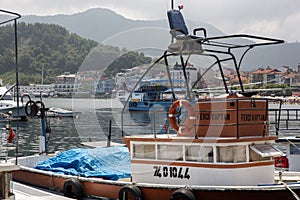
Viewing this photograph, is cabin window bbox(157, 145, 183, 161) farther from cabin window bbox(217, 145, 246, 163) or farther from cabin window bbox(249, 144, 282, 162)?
cabin window bbox(249, 144, 282, 162)

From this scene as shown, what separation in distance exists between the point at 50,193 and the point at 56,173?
899 mm

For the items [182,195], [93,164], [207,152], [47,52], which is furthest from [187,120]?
[47,52]

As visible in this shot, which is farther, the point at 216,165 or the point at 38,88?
the point at 38,88

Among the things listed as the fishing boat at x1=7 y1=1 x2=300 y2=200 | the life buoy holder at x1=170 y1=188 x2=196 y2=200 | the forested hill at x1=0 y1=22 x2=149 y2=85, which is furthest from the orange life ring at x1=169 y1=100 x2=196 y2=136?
the forested hill at x1=0 y1=22 x2=149 y2=85

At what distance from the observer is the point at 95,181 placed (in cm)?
1733

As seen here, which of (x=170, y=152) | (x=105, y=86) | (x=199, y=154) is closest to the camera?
(x=199, y=154)

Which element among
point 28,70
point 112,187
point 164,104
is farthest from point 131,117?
point 28,70

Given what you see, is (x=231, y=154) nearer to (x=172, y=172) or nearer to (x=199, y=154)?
(x=199, y=154)

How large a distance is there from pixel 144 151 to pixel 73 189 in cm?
296

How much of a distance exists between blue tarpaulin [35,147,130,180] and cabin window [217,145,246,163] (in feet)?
13.9

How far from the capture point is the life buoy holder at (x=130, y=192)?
15.9 m

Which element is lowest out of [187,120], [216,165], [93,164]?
[93,164]

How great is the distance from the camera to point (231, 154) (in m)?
15.2

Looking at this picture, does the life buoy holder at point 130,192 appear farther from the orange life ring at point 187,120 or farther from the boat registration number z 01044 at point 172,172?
the orange life ring at point 187,120
